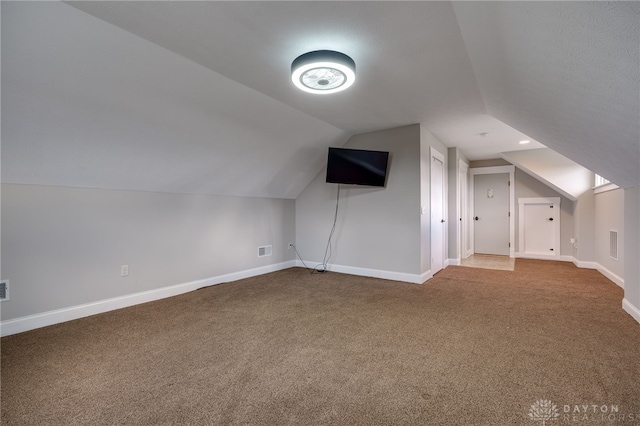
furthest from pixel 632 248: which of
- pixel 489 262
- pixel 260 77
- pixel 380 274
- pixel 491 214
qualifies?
pixel 491 214

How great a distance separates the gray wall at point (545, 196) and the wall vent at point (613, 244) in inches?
61.1

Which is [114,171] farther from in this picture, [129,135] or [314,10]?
[314,10]

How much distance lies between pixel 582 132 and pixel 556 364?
173 centimetres

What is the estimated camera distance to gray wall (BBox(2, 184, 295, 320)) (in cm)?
247

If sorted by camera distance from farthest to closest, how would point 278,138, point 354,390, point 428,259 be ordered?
point 428,259
point 278,138
point 354,390

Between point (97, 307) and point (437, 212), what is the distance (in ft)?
15.4

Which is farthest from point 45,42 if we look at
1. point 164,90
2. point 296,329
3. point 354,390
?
point 354,390

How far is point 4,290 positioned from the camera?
238 centimetres

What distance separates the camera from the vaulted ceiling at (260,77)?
152cm

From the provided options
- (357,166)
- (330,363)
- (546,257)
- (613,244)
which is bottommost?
(330,363)

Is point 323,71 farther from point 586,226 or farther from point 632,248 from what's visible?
point 586,226

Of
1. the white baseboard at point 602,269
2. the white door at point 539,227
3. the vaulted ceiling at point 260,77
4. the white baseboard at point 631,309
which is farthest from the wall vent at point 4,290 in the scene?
the white door at point 539,227

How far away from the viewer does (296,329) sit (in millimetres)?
2477

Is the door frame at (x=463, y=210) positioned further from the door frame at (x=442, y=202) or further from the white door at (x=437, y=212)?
the white door at (x=437, y=212)
